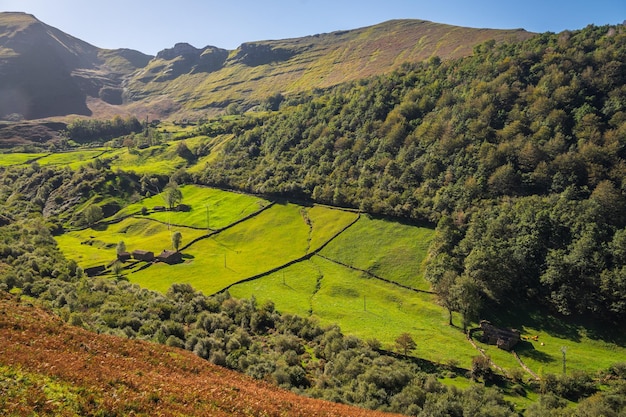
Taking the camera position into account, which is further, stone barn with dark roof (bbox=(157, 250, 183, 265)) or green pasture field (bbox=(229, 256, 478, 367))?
stone barn with dark roof (bbox=(157, 250, 183, 265))

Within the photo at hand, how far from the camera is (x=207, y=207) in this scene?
168 metres

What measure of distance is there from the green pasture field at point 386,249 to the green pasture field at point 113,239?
56.4 meters

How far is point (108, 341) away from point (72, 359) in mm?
8189

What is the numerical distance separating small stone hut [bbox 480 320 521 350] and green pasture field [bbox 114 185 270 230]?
9857cm

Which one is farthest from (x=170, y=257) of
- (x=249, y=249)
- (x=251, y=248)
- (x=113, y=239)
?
(x=113, y=239)

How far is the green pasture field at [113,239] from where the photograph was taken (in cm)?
12950

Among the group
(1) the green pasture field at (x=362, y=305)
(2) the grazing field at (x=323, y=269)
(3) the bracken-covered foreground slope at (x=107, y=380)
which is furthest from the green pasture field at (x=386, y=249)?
(3) the bracken-covered foreground slope at (x=107, y=380)

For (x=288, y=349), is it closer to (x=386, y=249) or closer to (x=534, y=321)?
(x=534, y=321)

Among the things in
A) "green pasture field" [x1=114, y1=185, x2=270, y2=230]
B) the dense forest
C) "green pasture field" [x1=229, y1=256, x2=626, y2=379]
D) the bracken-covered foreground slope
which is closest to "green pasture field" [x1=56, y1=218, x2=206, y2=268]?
"green pasture field" [x1=114, y1=185, x2=270, y2=230]

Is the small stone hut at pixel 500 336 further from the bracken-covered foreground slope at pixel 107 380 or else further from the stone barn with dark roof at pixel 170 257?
the stone barn with dark roof at pixel 170 257

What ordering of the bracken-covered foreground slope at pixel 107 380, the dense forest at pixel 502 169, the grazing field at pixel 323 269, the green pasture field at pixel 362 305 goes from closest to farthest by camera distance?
1. the bracken-covered foreground slope at pixel 107 380
2. the grazing field at pixel 323 269
3. the green pasture field at pixel 362 305
4. the dense forest at pixel 502 169

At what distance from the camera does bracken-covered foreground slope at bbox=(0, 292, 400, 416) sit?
939 inches

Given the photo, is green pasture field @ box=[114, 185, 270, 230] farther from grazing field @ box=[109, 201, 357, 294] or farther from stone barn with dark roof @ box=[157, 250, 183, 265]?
stone barn with dark roof @ box=[157, 250, 183, 265]

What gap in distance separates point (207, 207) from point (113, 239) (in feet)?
125
